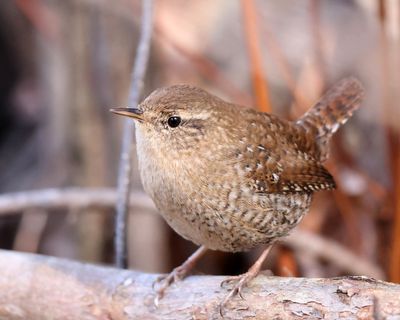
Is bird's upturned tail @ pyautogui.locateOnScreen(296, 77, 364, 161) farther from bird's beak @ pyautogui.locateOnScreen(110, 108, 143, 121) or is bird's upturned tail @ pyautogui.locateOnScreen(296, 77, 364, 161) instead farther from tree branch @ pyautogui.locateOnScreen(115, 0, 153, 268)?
bird's beak @ pyautogui.locateOnScreen(110, 108, 143, 121)

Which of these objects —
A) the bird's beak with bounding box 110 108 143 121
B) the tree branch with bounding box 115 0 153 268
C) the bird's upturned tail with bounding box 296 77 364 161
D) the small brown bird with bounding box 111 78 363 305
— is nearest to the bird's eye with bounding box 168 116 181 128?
the small brown bird with bounding box 111 78 363 305

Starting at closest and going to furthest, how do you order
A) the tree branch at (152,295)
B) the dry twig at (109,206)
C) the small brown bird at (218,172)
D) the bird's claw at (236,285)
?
the tree branch at (152,295)
the bird's claw at (236,285)
the small brown bird at (218,172)
the dry twig at (109,206)

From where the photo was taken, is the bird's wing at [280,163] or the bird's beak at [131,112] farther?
the bird's wing at [280,163]

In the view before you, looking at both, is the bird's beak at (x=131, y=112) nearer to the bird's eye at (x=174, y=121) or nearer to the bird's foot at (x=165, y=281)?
the bird's eye at (x=174, y=121)

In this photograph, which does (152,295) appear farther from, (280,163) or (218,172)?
(280,163)

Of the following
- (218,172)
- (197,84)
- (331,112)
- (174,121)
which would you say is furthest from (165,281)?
(197,84)

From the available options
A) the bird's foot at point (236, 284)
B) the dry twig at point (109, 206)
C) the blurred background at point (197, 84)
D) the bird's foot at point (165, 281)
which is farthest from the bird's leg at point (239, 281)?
the blurred background at point (197, 84)

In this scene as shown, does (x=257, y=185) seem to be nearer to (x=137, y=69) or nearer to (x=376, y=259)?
(x=137, y=69)
